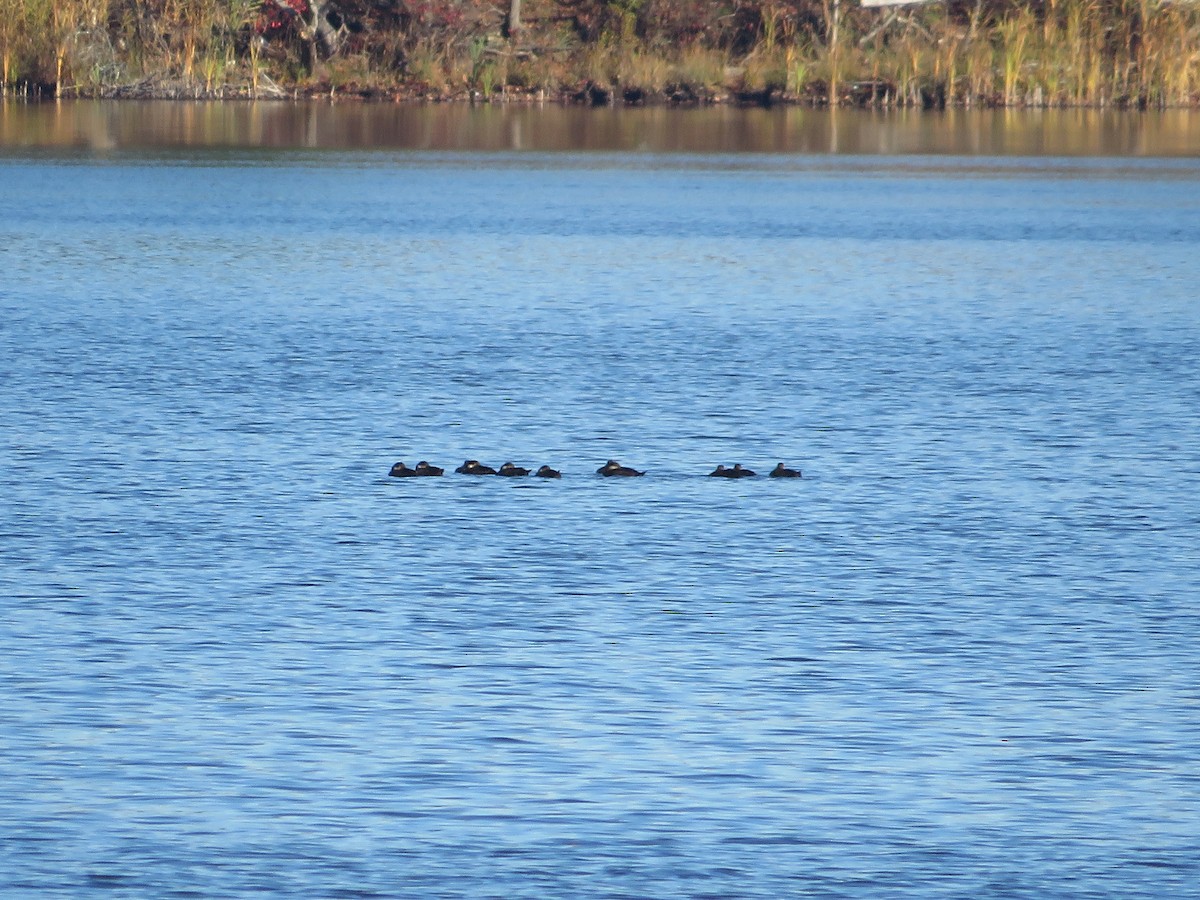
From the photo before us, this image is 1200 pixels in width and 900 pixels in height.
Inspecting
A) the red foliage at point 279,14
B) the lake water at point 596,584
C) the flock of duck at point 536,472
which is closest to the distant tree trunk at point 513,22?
the red foliage at point 279,14

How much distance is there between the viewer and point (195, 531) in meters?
13.9

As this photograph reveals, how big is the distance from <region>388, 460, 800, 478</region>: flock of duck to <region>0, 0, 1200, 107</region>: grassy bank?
155ft

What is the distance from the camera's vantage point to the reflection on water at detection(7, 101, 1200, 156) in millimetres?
54531

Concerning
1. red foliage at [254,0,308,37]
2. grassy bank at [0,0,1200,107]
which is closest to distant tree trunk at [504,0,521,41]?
grassy bank at [0,0,1200,107]

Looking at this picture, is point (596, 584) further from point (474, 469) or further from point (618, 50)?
point (618, 50)

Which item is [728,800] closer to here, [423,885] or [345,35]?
[423,885]

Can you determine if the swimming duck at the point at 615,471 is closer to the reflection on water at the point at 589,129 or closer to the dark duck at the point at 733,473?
the dark duck at the point at 733,473

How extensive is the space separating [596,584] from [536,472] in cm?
350

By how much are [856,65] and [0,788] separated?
59.8 m

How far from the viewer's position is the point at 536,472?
16.0m

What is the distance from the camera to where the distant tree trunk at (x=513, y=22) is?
6838 centimetres

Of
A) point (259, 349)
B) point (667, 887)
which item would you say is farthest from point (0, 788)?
point (259, 349)

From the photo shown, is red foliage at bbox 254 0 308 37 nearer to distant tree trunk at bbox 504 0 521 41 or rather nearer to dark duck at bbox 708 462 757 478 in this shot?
distant tree trunk at bbox 504 0 521 41

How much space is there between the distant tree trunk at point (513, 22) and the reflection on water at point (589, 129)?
207cm
